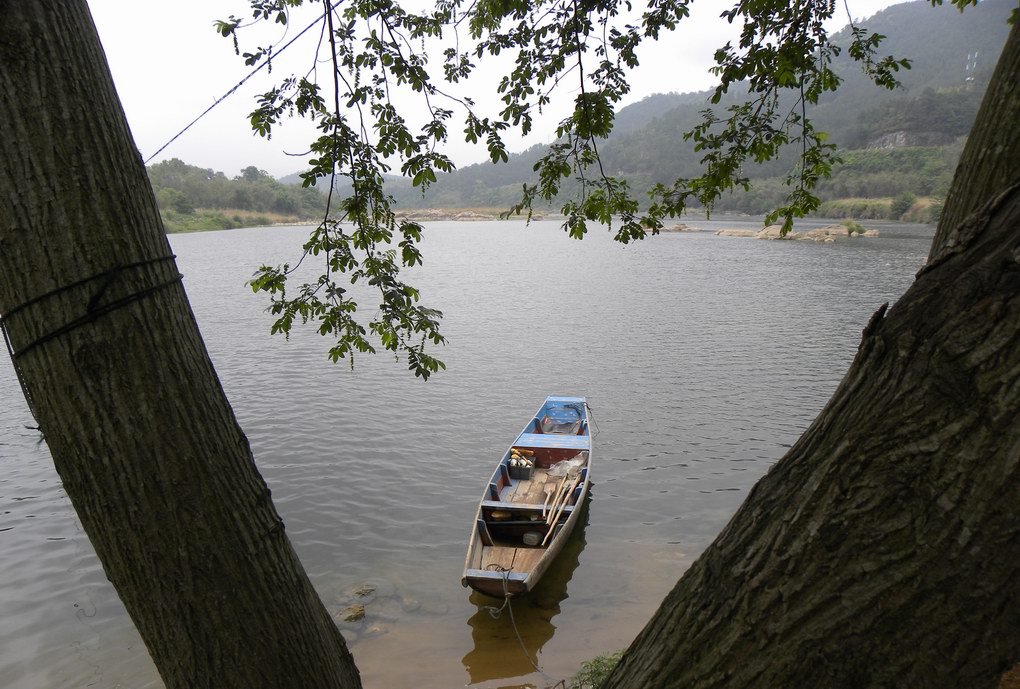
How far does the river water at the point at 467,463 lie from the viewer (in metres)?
8.51

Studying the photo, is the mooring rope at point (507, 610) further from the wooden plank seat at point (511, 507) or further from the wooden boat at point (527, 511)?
the wooden plank seat at point (511, 507)

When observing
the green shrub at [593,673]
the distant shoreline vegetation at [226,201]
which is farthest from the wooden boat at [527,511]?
the distant shoreline vegetation at [226,201]

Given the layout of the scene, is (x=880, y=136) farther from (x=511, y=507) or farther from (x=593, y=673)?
(x=593, y=673)

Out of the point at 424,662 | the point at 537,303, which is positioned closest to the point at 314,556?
the point at 424,662

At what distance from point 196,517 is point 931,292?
178 centimetres

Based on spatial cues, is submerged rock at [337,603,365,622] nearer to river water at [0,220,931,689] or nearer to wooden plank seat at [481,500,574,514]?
river water at [0,220,931,689]

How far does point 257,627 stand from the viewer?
5.37 feet

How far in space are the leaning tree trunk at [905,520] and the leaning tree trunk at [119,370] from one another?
1.20 meters

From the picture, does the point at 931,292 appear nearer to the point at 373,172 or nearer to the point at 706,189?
the point at 373,172

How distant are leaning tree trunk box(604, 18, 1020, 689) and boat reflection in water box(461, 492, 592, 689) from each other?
7.01 metres

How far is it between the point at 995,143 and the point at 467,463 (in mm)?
12089

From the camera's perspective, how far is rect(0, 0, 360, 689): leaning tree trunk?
142cm

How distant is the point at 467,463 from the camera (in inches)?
545

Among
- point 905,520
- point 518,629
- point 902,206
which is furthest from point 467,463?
point 902,206
